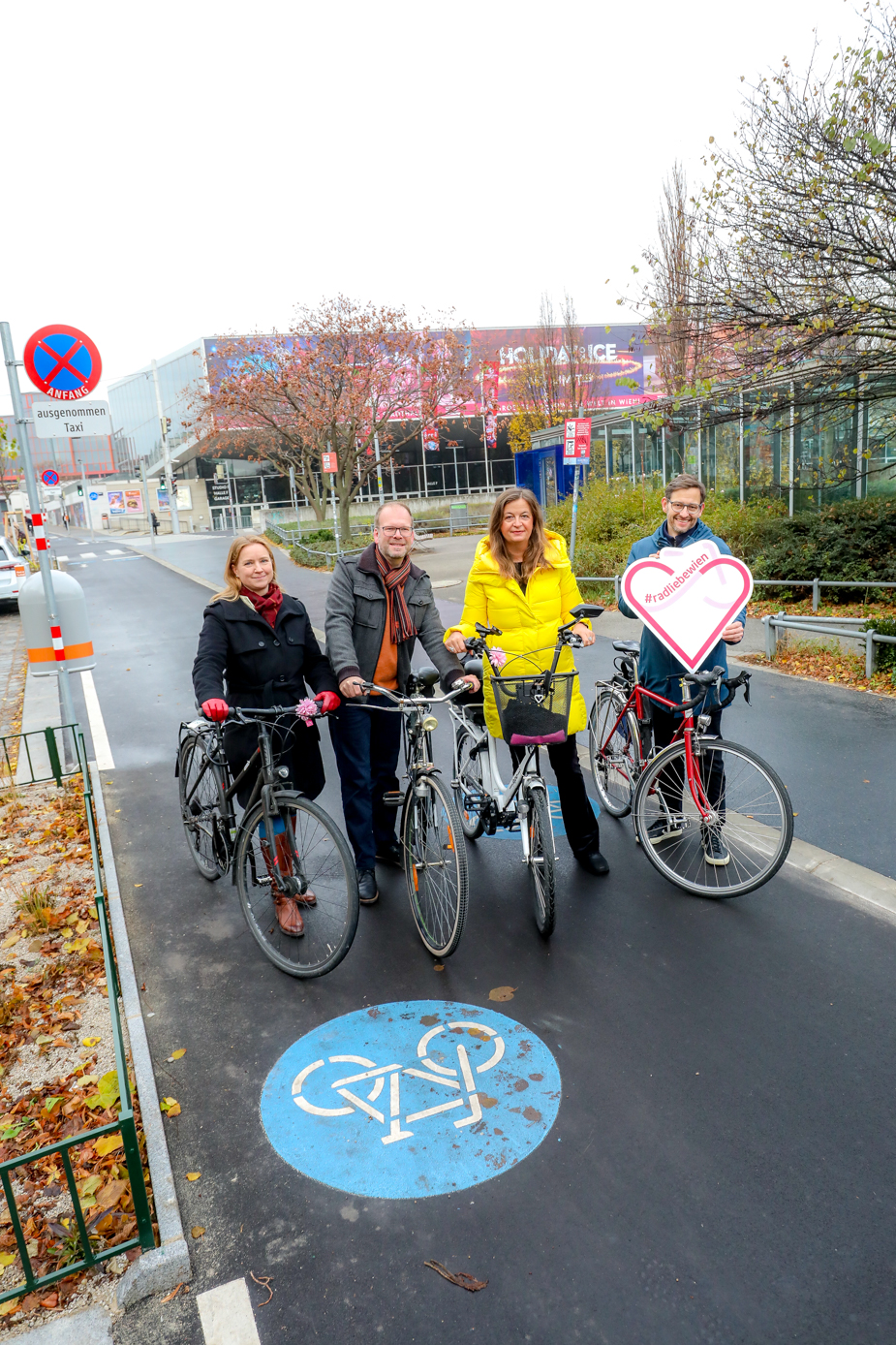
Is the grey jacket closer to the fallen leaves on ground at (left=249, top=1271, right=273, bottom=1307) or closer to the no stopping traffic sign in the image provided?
the fallen leaves on ground at (left=249, top=1271, right=273, bottom=1307)

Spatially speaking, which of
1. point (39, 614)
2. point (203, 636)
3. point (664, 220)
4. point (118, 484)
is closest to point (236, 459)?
point (118, 484)

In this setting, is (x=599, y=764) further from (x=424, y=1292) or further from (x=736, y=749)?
(x=424, y=1292)

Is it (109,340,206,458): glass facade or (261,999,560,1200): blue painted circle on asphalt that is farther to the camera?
(109,340,206,458): glass facade

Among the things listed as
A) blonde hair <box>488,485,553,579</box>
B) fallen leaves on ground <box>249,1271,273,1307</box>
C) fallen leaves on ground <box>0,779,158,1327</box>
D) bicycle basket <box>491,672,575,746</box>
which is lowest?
fallen leaves on ground <box>0,779,158,1327</box>

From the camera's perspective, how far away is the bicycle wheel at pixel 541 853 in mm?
4027

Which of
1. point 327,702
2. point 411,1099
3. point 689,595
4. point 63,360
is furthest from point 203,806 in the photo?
point 63,360

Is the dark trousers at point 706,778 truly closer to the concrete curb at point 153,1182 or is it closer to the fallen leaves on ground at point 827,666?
the concrete curb at point 153,1182

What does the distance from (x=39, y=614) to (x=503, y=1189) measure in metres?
6.00

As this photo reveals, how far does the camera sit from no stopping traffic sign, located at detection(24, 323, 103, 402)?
645 cm

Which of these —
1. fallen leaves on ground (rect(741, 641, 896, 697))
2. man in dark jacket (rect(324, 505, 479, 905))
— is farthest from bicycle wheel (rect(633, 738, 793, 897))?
fallen leaves on ground (rect(741, 641, 896, 697))

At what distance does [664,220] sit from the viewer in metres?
26.1

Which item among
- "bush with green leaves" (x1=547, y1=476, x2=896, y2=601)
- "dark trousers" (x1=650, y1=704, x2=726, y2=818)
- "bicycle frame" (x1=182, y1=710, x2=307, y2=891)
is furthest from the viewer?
"bush with green leaves" (x1=547, y1=476, x2=896, y2=601)

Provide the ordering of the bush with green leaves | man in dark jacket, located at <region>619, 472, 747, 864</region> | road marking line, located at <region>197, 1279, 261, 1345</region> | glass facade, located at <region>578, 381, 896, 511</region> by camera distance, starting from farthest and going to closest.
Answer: the bush with green leaves → glass facade, located at <region>578, 381, 896, 511</region> → man in dark jacket, located at <region>619, 472, 747, 864</region> → road marking line, located at <region>197, 1279, 261, 1345</region>

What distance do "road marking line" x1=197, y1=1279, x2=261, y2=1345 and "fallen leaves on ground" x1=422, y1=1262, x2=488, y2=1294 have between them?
50 centimetres
